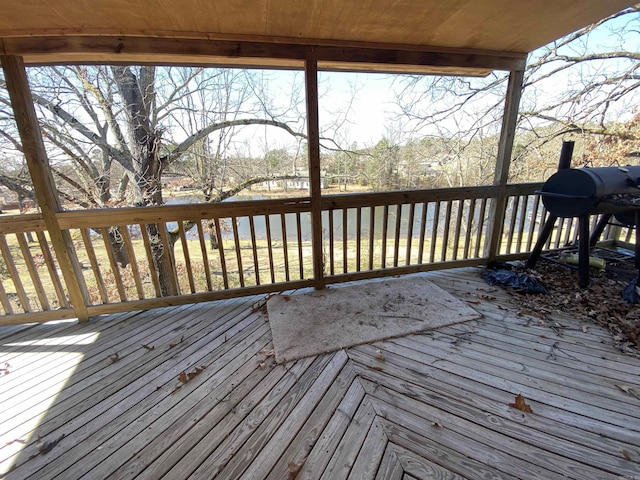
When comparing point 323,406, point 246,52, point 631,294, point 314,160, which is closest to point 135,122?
point 246,52

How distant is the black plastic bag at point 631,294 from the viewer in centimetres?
236

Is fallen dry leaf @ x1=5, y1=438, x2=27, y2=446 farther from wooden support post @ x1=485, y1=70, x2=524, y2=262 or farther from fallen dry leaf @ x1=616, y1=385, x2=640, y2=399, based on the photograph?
wooden support post @ x1=485, y1=70, x2=524, y2=262

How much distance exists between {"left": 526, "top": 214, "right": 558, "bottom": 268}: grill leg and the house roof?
1761 mm

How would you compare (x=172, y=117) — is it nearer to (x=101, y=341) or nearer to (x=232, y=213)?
(x=232, y=213)

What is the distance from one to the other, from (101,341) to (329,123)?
17.2 ft

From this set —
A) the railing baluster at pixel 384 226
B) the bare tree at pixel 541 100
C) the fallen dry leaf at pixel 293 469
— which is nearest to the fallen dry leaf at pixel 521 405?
the fallen dry leaf at pixel 293 469

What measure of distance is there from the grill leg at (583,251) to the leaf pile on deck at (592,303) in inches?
3.4

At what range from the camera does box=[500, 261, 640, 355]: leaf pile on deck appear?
6.56 ft

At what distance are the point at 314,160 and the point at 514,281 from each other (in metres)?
2.39

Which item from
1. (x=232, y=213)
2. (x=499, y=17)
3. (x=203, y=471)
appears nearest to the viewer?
(x=203, y=471)

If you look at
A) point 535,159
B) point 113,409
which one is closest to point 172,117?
point 113,409

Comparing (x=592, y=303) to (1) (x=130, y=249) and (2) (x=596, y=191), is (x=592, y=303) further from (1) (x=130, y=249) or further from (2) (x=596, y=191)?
(1) (x=130, y=249)

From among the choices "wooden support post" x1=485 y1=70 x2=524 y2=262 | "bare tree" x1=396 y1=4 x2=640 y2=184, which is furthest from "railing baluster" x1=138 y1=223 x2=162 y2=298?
"bare tree" x1=396 y1=4 x2=640 y2=184

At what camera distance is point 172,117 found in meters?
5.12
